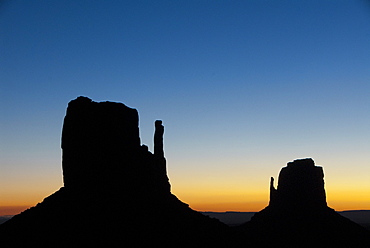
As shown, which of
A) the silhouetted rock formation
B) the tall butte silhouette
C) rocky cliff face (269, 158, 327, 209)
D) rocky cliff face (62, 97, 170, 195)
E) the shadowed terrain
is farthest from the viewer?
rocky cliff face (269, 158, 327, 209)

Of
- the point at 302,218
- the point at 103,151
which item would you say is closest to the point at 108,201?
the point at 103,151

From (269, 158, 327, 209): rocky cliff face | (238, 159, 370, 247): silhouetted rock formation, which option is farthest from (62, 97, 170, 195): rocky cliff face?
(269, 158, 327, 209): rocky cliff face

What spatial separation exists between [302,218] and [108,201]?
60366mm

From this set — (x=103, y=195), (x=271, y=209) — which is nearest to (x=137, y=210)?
(x=103, y=195)

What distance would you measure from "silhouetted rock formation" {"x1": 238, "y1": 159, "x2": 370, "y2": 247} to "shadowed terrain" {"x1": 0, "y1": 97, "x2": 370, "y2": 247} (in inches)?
1184

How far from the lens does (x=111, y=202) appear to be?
6506 centimetres

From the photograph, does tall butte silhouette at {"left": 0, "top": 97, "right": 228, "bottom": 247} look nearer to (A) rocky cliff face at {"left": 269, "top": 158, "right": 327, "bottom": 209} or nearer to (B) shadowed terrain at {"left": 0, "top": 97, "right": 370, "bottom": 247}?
(B) shadowed terrain at {"left": 0, "top": 97, "right": 370, "bottom": 247}

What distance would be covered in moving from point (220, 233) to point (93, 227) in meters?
18.5

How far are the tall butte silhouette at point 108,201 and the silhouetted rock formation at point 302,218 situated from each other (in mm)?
32044

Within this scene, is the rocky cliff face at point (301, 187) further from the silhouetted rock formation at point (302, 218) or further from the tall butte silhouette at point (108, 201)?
the tall butte silhouette at point (108, 201)

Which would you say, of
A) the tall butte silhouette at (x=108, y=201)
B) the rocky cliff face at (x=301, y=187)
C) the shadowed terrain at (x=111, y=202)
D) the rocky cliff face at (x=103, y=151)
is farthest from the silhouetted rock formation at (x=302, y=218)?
the rocky cliff face at (x=103, y=151)

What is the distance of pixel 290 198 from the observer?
119 m

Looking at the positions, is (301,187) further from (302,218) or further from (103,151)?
(103,151)

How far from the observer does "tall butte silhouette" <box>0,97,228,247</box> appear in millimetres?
57719
